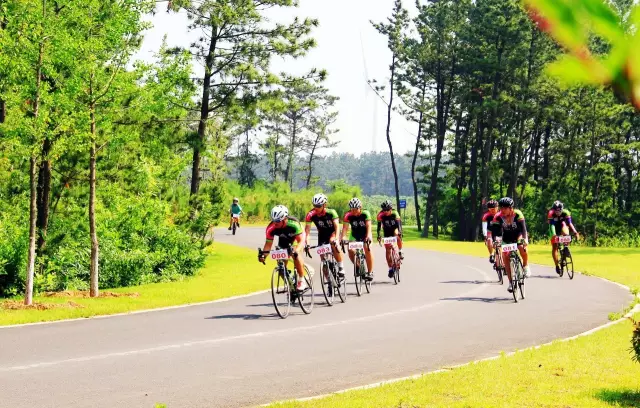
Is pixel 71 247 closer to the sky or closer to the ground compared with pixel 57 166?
closer to the ground

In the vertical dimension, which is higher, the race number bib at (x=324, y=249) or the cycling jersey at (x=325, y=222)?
the cycling jersey at (x=325, y=222)

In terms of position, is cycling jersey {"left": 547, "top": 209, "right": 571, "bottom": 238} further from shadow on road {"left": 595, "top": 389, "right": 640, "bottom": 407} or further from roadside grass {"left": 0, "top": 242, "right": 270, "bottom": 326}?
shadow on road {"left": 595, "top": 389, "right": 640, "bottom": 407}

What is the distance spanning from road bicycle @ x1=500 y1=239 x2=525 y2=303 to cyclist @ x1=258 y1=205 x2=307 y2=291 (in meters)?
4.74

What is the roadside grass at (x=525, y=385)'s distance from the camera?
7.60m

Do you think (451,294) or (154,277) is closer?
(451,294)

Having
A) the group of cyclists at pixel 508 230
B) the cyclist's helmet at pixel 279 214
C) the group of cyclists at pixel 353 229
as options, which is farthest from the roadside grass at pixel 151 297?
the group of cyclists at pixel 508 230

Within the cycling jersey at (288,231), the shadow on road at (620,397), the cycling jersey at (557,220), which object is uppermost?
the cycling jersey at (557,220)

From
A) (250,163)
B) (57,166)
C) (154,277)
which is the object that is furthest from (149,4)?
(250,163)

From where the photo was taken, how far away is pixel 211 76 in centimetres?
3375

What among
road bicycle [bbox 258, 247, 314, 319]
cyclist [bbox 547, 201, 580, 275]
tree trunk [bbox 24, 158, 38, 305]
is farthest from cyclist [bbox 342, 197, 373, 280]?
tree trunk [bbox 24, 158, 38, 305]

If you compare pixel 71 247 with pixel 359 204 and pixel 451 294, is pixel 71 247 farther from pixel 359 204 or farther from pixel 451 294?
pixel 451 294

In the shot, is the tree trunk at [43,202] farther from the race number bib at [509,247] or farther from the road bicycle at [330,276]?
the race number bib at [509,247]

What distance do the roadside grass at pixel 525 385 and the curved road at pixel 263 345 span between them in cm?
78

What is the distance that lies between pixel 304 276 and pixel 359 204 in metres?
4.33
